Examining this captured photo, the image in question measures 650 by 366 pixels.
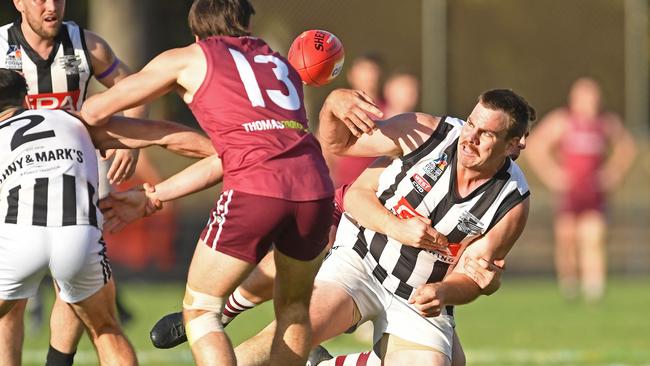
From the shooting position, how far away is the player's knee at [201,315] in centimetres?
561

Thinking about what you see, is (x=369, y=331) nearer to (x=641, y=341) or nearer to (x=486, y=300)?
(x=641, y=341)

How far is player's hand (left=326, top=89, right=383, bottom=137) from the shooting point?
233 inches

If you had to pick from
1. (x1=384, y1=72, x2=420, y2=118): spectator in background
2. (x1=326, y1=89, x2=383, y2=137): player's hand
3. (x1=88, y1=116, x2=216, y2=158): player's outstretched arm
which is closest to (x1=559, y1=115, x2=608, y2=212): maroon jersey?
(x1=384, y1=72, x2=420, y2=118): spectator in background

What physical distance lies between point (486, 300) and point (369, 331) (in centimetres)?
500

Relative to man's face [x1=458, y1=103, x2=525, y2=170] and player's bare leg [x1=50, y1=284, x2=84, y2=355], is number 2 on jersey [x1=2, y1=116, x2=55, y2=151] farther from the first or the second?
man's face [x1=458, y1=103, x2=525, y2=170]

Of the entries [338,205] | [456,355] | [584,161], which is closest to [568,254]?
[584,161]

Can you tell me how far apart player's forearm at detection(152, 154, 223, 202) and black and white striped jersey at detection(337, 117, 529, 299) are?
103cm

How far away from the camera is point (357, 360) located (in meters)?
6.87

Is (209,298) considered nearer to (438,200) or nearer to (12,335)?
(12,335)

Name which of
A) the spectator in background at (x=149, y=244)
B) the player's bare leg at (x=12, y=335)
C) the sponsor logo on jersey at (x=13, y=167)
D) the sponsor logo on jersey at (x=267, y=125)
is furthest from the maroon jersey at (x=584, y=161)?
the sponsor logo on jersey at (x=13, y=167)

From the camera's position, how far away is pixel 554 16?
63.8ft

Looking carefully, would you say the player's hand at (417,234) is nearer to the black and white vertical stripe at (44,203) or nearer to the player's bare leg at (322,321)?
the player's bare leg at (322,321)

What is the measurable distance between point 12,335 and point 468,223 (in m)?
2.32

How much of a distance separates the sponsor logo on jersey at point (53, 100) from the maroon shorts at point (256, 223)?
1.57 m
